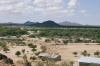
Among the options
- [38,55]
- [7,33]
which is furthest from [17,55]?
[7,33]

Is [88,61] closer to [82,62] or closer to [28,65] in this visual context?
[82,62]

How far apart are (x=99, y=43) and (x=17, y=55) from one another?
4017cm

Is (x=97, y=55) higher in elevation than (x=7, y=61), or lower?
lower

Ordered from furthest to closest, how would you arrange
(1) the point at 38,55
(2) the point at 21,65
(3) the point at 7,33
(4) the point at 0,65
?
(3) the point at 7,33 < (1) the point at 38,55 < (2) the point at 21,65 < (4) the point at 0,65

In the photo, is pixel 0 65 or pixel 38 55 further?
pixel 38 55

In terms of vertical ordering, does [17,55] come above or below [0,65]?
below

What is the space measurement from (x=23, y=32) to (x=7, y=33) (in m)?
12.7

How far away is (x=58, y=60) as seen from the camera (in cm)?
3303

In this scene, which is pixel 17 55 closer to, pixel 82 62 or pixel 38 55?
pixel 38 55

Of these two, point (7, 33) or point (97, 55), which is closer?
point (97, 55)

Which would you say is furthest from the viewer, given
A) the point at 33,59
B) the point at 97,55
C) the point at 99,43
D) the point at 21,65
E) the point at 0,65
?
the point at 99,43

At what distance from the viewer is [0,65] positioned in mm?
18859

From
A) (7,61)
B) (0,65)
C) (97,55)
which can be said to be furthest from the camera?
(97,55)

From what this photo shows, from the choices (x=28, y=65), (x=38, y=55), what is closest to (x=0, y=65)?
(x=28, y=65)
